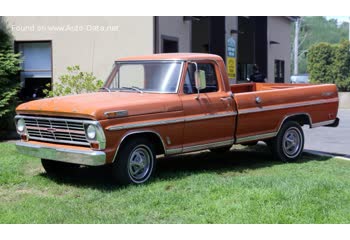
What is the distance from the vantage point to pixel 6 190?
7.23 meters

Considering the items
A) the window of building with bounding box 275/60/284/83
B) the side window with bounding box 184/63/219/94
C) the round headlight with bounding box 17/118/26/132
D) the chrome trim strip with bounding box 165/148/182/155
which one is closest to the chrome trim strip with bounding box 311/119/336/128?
the side window with bounding box 184/63/219/94

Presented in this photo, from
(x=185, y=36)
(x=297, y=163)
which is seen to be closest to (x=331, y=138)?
(x=297, y=163)

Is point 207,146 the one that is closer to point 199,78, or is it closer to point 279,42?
point 199,78

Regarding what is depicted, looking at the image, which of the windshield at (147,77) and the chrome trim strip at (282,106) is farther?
the chrome trim strip at (282,106)

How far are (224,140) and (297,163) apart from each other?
1760 mm

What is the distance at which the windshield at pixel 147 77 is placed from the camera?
7961mm

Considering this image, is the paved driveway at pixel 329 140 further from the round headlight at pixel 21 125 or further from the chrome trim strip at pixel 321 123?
the round headlight at pixel 21 125

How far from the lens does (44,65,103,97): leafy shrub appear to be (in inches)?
522

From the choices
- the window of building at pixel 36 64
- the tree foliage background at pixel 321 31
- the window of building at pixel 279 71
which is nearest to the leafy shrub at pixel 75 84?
the window of building at pixel 36 64

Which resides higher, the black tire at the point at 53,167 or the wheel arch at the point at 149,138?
the wheel arch at the point at 149,138

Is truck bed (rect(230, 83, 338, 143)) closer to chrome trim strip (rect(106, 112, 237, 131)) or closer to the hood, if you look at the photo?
chrome trim strip (rect(106, 112, 237, 131))

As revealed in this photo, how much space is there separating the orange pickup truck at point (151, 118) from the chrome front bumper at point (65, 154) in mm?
13

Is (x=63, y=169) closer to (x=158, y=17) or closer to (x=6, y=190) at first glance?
(x=6, y=190)

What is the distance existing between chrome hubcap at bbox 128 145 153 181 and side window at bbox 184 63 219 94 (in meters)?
1.16
